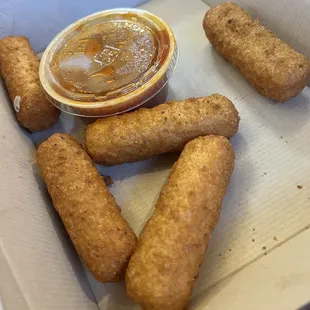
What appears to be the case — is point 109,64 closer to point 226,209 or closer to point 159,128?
point 159,128

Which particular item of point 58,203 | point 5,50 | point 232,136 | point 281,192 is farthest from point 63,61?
point 281,192

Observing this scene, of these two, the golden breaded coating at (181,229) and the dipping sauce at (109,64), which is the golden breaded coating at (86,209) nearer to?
the golden breaded coating at (181,229)

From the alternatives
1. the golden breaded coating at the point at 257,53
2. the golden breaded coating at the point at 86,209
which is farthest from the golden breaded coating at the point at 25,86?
the golden breaded coating at the point at 257,53

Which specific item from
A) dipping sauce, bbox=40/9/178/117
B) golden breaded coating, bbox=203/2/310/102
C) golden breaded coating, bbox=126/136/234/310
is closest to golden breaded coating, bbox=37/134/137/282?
golden breaded coating, bbox=126/136/234/310

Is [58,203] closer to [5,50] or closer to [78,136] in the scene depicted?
[78,136]

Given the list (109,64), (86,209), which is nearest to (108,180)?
(86,209)

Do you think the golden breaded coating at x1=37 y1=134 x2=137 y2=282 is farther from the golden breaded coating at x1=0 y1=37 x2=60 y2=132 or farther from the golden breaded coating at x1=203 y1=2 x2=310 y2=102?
the golden breaded coating at x1=203 y1=2 x2=310 y2=102
